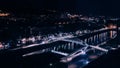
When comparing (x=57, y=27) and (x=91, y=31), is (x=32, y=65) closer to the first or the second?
(x=57, y=27)

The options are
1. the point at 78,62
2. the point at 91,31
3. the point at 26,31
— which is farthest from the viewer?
the point at 91,31

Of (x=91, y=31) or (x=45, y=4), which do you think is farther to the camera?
(x=91, y=31)

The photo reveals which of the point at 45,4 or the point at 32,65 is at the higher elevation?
the point at 45,4

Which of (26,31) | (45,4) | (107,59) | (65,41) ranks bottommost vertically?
(107,59)

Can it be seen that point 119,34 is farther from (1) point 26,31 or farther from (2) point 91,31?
(1) point 26,31

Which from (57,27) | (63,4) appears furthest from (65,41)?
(63,4)

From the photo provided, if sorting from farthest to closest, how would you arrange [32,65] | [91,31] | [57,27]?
[91,31] → [57,27] → [32,65]

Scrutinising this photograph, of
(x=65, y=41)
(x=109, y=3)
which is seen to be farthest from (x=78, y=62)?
(x=109, y=3)
